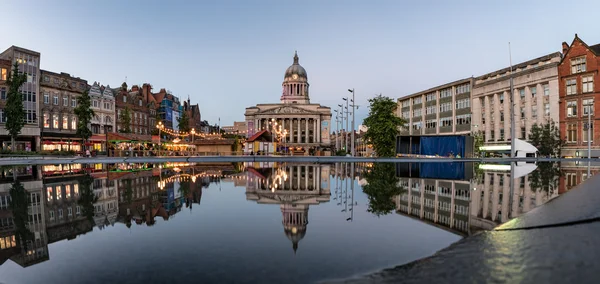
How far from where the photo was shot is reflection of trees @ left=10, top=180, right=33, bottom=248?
17.8 ft

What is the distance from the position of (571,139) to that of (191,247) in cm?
6611

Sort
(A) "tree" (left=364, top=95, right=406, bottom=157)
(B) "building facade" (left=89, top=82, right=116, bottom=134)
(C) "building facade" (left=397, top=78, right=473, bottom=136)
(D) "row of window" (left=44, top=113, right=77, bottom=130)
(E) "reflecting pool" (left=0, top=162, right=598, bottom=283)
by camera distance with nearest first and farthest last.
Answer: (E) "reflecting pool" (left=0, top=162, right=598, bottom=283) < (A) "tree" (left=364, top=95, right=406, bottom=157) < (D) "row of window" (left=44, top=113, right=77, bottom=130) < (B) "building facade" (left=89, top=82, right=116, bottom=134) < (C) "building facade" (left=397, top=78, right=473, bottom=136)

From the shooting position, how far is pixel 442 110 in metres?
79.8

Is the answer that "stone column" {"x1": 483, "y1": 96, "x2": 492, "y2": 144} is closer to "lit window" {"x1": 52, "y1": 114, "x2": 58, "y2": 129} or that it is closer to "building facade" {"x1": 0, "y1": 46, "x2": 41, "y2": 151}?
"lit window" {"x1": 52, "y1": 114, "x2": 58, "y2": 129}

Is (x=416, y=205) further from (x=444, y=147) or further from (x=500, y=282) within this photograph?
(x=444, y=147)

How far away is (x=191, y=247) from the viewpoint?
4.88 metres

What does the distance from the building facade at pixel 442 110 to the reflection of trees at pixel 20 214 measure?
240 ft

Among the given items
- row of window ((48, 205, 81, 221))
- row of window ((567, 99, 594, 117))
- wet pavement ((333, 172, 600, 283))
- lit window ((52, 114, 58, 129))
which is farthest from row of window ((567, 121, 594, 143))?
lit window ((52, 114, 58, 129))

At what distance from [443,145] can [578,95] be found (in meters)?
25.6

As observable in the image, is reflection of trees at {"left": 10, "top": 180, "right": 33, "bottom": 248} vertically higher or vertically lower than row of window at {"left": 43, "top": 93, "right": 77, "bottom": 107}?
lower

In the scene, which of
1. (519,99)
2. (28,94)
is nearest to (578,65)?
(519,99)

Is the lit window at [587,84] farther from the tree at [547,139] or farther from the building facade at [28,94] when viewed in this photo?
the building facade at [28,94]

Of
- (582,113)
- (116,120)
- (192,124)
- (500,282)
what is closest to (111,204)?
(500,282)

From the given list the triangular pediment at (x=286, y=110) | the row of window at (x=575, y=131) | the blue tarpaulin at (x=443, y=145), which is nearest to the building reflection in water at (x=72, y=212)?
the blue tarpaulin at (x=443, y=145)
